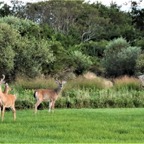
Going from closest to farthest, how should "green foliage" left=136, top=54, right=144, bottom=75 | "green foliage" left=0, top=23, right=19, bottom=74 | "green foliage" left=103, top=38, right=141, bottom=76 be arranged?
"green foliage" left=0, top=23, right=19, bottom=74, "green foliage" left=136, top=54, right=144, bottom=75, "green foliage" left=103, top=38, right=141, bottom=76

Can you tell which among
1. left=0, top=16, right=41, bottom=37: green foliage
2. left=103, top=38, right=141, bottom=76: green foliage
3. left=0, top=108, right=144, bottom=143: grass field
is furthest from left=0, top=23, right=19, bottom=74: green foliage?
left=0, top=108, right=144, bottom=143: grass field

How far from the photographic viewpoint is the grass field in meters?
13.8

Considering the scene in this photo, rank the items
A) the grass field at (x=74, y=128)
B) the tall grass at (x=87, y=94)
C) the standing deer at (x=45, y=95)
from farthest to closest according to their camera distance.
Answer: the tall grass at (x=87, y=94) < the standing deer at (x=45, y=95) < the grass field at (x=74, y=128)

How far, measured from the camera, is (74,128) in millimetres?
15297

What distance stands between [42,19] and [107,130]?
6033 cm

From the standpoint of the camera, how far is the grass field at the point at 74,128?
13.8 m

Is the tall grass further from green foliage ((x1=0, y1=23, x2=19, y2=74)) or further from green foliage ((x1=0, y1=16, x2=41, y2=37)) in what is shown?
green foliage ((x1=0, y1=16, x2=41, y2=37))

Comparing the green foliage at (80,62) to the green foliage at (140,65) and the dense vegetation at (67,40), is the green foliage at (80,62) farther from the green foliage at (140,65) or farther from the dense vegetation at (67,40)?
the green foliage at (140,65)

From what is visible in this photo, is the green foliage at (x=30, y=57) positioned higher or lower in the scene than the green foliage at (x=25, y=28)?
lower

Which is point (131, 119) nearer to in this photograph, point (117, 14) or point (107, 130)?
point (107, 130)

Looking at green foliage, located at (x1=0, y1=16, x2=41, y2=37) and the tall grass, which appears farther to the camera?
green foliage, located at (x1=0, y1=16, x2=41, y2=37)

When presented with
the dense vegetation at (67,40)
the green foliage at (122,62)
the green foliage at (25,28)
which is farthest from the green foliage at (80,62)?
the green foliage at (25,28)

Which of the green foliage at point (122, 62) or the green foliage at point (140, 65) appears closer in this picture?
the green foliage at point (140, 65)

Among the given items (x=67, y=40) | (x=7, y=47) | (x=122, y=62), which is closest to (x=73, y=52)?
(x=122, y=62)
